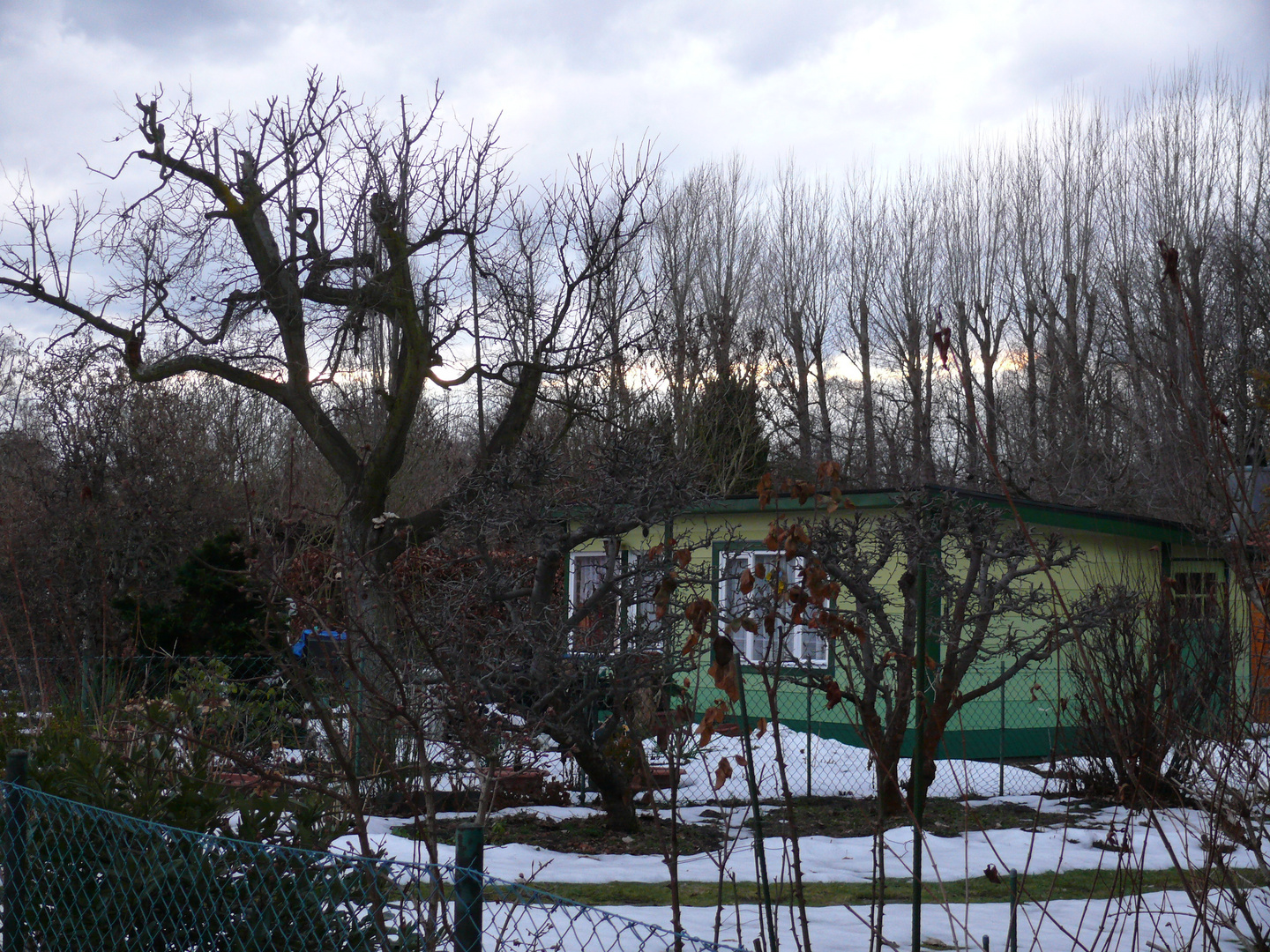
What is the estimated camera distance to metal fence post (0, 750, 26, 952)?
3438mm

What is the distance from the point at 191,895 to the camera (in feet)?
9.80

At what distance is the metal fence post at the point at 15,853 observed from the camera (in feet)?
11.3

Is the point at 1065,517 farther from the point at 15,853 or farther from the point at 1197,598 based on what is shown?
the point at 15,853

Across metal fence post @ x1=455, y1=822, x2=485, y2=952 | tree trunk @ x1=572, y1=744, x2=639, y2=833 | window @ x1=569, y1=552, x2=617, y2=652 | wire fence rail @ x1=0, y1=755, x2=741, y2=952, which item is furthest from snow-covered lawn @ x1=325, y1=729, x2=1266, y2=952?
window @ x1=569, y1=552, x2=617, y2=652

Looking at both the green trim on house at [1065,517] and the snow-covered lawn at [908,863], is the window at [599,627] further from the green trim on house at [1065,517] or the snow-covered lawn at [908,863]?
the green trim on house at [1065,517]

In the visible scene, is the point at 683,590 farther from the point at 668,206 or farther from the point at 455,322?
the point at 668,206

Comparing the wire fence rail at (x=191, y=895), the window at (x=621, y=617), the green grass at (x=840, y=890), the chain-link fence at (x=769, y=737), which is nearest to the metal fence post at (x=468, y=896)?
the wire fence rail at (x=191, y=895)

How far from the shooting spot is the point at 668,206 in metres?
23.6

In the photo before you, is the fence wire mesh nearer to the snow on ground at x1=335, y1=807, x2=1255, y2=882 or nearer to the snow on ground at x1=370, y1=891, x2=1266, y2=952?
the snow on ground at x1=370, y1=891, x2=1266, y2=952

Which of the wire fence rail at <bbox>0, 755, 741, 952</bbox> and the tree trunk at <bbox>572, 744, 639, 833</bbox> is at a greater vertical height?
the wire fence rail at <bbox>0, 755, 741, 952</bbox>

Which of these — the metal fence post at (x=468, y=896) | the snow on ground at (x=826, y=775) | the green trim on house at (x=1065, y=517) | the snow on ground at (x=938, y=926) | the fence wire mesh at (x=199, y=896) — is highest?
the green trim on house at (x=1065, y=517)

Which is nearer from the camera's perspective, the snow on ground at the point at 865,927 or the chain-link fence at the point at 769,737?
the snow on ground at the point at 865,927

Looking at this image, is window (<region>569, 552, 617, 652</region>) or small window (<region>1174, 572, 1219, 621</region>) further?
window (<region>569, 552, 617, 652</region>)

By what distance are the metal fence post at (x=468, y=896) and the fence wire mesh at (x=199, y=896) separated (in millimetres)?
158
